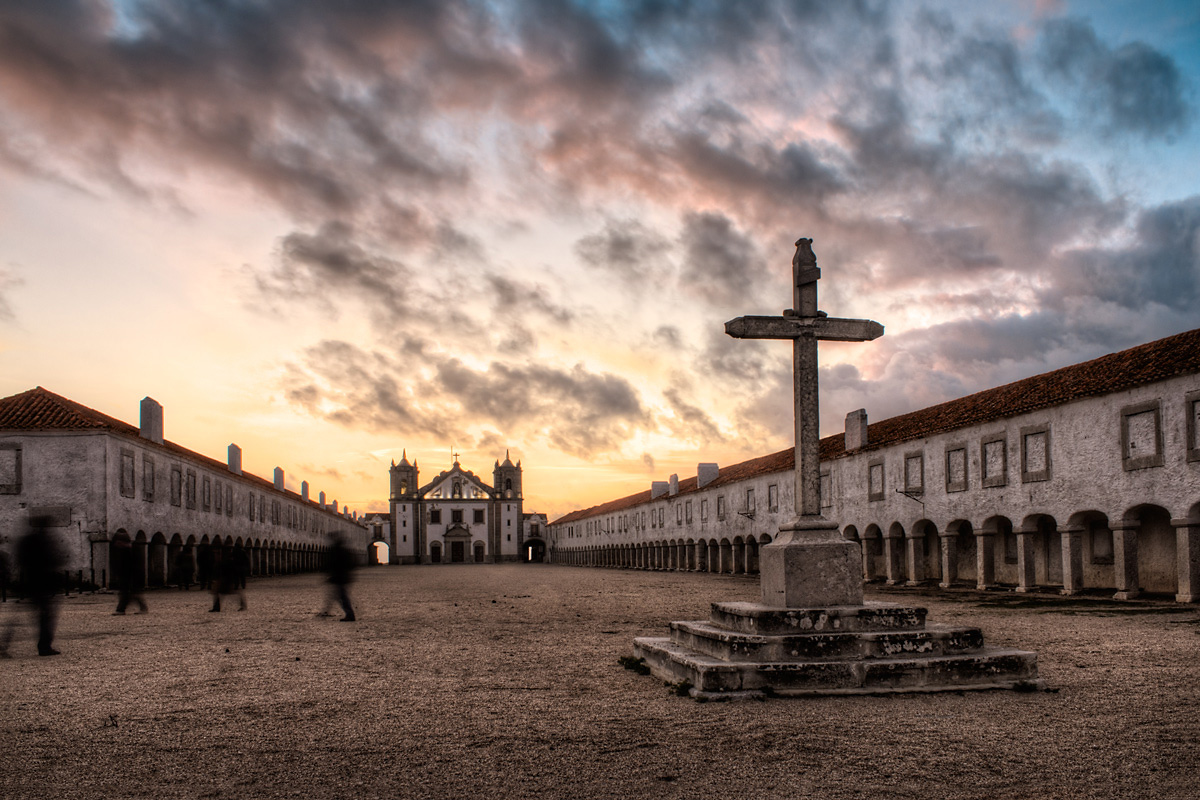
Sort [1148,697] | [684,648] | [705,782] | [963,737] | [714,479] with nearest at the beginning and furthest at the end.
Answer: [705,782], [963,737], [1148,697], [684,648], [714,479]

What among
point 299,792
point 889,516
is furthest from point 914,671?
point 889,516

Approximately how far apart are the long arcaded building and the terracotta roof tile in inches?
745

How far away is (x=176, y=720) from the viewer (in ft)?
20.3

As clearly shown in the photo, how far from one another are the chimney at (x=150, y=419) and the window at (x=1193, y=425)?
98.8 ft

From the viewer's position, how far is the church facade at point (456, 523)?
88.8 m

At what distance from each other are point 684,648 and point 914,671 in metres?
2.07

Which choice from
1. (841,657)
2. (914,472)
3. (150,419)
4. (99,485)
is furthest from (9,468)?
(914,472)

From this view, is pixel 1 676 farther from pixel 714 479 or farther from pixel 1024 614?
pixel 714 479

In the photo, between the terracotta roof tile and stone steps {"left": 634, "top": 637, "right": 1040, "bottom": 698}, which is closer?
stone steps {"left": 634, "top": 637, "right": 1040, "bottom": 698}

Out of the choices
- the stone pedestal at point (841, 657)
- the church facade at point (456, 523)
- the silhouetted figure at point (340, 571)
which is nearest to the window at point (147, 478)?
the silhouetted figure at point (340, 571)

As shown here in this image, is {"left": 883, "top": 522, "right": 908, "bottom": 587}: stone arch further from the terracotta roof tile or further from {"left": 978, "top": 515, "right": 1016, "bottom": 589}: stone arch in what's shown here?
{"left": 978, "top": 515, "right": 1016, "bottom": 589}: stone arch

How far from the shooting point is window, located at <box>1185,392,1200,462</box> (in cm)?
1714

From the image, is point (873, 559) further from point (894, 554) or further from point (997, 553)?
point (997, 553)

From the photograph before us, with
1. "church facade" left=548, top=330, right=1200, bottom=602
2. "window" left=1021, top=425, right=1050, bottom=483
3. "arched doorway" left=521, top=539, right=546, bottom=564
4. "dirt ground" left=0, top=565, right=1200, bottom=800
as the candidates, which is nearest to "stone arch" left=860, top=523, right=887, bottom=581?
"church facade" left=548, top=330, right=1200, bottom=602
